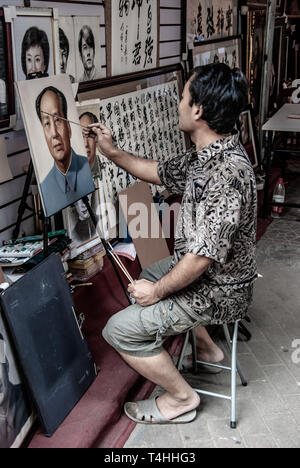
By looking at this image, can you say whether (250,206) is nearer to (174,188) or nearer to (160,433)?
(174,188)

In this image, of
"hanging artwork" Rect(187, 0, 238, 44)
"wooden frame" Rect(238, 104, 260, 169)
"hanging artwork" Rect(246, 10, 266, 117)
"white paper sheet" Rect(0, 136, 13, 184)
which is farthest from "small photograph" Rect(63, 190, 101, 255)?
"hanging artwork" Rect(246, 10, 266, 117)

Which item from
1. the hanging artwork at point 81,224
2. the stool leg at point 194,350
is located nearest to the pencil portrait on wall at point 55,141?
the hanging artwork at point 81,224

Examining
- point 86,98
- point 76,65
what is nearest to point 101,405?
point 86,98

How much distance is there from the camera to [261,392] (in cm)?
343

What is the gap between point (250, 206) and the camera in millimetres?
2775

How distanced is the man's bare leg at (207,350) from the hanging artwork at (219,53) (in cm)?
371

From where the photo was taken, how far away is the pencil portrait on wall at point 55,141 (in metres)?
3.00

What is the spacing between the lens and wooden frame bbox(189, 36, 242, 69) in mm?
6393

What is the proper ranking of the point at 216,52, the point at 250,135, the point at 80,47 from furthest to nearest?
the point at 250,135, the point at 216,52, the point at 80,47

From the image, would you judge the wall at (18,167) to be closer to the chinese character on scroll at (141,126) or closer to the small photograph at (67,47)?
→ the small photograph at (67,47)

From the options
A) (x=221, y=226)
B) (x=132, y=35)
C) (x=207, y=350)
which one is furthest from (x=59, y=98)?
(x=207, y=350)

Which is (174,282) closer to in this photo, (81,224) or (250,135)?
(81,224)

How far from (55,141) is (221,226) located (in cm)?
127

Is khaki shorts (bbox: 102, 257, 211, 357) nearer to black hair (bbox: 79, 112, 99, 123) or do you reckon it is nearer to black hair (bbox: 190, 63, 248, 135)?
black hair (bbox: 190, 63, 248, 135)
